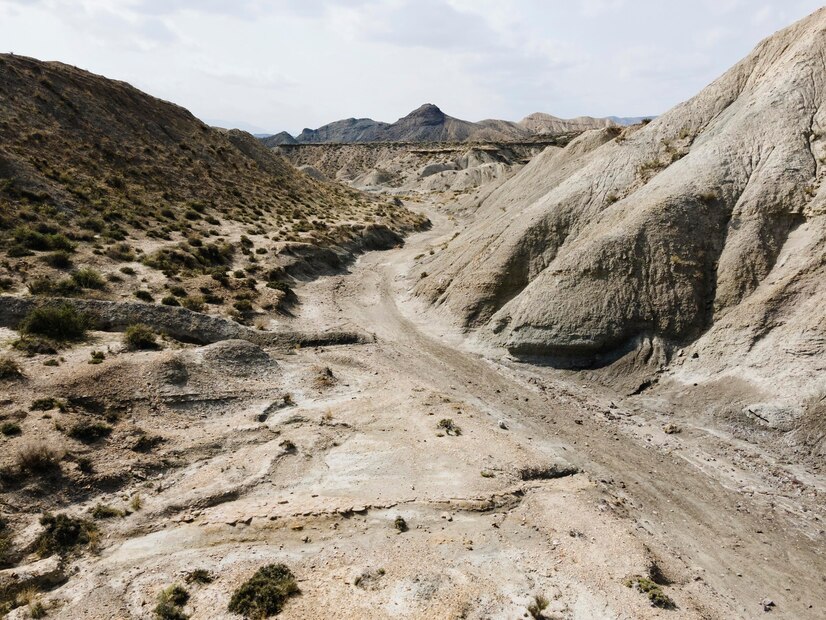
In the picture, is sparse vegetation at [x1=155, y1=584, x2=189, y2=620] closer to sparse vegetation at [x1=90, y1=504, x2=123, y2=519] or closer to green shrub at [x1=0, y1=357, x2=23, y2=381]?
sparse vegetation at [x1=90, y1=504, x2=123, y2=519]

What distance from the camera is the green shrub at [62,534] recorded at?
13203 millimetres

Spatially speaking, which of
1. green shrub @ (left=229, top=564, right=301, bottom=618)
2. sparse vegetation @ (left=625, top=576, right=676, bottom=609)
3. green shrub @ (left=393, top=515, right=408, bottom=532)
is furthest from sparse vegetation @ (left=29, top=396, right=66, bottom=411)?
sparse vegetation @ (left=625, top=576, right=676, bottom=609)

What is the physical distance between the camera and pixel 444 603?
11867 mm

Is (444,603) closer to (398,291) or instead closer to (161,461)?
(161,461)

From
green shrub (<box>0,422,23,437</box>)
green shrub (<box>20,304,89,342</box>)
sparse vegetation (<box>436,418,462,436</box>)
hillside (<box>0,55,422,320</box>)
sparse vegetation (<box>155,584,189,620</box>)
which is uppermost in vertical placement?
hillside (<box>0,55,422,320</box>)

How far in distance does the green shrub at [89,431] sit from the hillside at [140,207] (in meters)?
13.5

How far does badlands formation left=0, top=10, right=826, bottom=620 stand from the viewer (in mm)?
12984

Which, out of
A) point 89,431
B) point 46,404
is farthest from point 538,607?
point 46,404

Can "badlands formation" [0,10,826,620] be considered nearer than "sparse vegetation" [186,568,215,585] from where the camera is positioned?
No

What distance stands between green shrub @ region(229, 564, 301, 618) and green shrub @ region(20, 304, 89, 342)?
17.1 m

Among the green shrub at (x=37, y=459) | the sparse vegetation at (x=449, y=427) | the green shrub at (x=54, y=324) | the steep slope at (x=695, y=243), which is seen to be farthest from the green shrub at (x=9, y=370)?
the steep slope at (x=695, y=243)

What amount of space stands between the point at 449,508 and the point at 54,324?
20625 millimetres

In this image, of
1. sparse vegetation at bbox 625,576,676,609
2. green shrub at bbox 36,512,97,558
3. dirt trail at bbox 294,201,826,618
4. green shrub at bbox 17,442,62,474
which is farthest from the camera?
green shrub at bbox 17,442,62,474

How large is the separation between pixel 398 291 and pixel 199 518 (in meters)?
27.9
